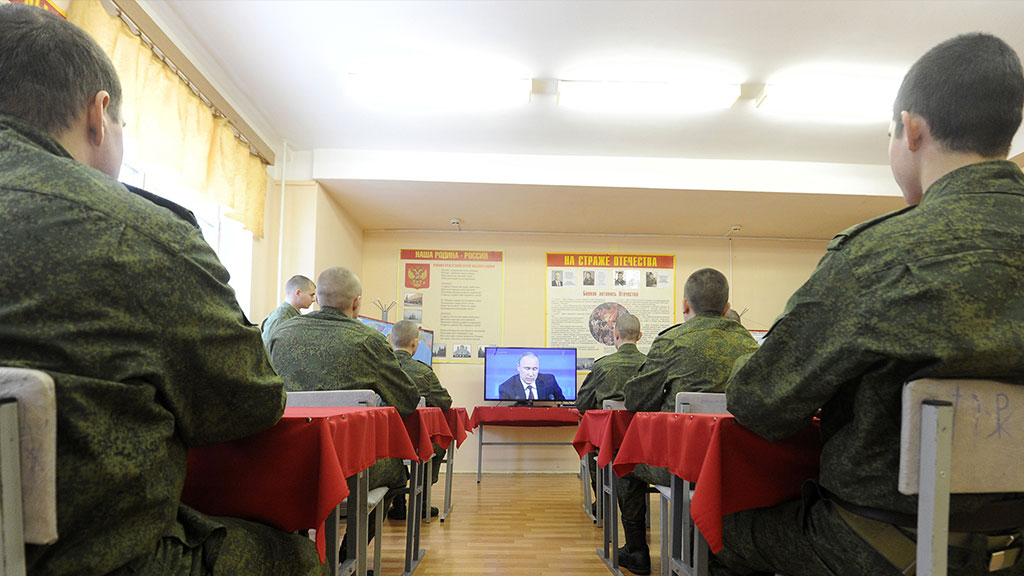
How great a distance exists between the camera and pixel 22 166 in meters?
0.95

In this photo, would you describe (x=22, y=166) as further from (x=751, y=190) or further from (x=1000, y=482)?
(x=751, y=190)

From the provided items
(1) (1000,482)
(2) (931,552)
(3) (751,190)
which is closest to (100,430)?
(2) (931,552)

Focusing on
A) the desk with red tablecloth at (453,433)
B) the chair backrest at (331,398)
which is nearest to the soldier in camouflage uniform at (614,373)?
the desk with red tablecloth at (453,433)

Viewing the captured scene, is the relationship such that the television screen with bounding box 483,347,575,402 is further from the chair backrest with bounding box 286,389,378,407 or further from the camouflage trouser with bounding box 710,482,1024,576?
the camouflage trouser with bounding box 710,482,1024,576

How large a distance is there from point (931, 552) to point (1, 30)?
5.51 ft

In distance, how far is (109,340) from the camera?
910 millimetres

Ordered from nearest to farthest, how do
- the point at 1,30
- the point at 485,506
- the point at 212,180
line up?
1. the point at 1,30
2. the point at 212,180
3. the point at 485,506

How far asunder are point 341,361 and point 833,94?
3633mm

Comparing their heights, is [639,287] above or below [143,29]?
below

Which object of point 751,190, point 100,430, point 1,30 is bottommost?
point 100,430

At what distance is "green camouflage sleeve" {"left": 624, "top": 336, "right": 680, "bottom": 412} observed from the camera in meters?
3.04

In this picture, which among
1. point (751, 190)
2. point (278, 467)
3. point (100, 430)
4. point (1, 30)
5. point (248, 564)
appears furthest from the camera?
point (751, 190)

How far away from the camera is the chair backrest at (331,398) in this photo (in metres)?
2.08

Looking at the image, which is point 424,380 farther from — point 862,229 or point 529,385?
point 862,229
